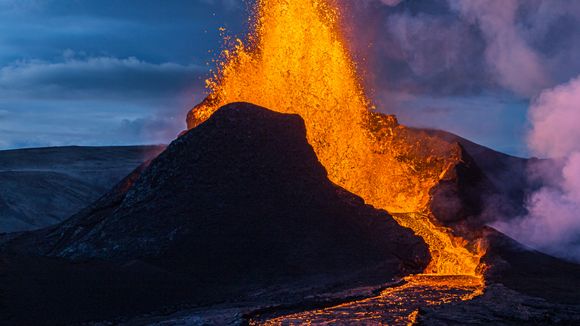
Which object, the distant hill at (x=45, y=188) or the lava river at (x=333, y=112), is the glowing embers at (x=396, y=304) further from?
the distant hill at (x=45, y=188)

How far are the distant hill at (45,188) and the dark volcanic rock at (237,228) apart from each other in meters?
17.6

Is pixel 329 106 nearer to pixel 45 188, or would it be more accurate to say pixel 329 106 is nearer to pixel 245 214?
pixel 245 214

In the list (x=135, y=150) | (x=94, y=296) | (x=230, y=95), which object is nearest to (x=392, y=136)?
(x=230, y=95)

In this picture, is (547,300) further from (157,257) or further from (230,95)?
(230,95)

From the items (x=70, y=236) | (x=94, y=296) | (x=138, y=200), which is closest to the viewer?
(x=94, y=296)

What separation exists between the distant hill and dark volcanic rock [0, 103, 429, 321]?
17589 mm

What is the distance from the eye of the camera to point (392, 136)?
69.7ft

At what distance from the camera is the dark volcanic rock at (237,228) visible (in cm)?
1209

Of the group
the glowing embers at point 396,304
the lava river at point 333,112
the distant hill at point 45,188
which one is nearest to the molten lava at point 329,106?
the lava river at point 333,112

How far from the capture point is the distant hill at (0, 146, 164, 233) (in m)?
32.5

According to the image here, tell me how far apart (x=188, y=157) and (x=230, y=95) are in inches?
195

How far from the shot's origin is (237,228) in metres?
13.4

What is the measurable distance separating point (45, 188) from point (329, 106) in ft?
81.5

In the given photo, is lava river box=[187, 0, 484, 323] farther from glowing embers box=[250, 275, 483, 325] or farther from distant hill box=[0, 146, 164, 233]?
distant hill box=[0, 146, 164, 233]
